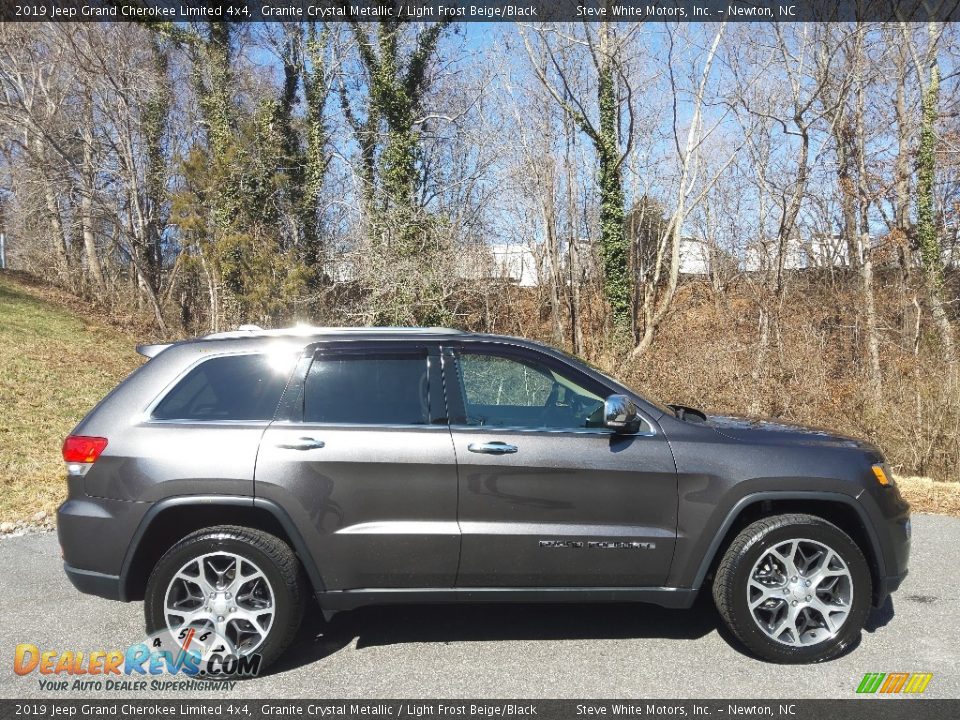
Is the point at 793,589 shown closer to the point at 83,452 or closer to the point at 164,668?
the point at 164,668

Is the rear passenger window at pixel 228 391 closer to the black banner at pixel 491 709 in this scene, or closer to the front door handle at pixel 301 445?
the front door handle at pixel 301 445

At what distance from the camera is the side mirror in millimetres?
3830

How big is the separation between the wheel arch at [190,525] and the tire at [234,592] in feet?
0.37

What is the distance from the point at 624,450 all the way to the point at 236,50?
73.1ft

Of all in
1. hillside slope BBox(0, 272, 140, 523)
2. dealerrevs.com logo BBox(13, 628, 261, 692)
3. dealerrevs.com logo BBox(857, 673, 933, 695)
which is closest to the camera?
dealerrevs.com logo BBox(857, 673, 933, 695)

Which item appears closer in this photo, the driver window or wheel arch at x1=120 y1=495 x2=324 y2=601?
wheel arch at x1=120 y1=495 x2=324 y2=601

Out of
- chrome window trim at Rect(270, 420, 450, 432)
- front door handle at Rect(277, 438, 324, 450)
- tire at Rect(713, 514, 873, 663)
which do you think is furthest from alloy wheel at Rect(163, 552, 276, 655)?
tire at Rect(713, 514, 873, 663)

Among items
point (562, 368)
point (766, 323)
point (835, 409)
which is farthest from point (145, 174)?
point (562, 368)

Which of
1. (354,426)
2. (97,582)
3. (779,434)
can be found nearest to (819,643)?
(779,434)

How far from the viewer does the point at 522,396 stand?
474 centimetres

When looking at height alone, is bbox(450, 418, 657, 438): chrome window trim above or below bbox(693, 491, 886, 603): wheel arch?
above

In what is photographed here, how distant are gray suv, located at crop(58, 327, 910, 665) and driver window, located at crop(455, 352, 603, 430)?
0.04 m

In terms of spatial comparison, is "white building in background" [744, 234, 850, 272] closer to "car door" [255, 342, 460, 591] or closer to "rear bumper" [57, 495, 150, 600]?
"car door" [255, 342, 460, 591]

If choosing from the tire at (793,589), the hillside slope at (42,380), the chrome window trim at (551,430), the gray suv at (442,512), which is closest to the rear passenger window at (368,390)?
the gray suv at (442,512)
